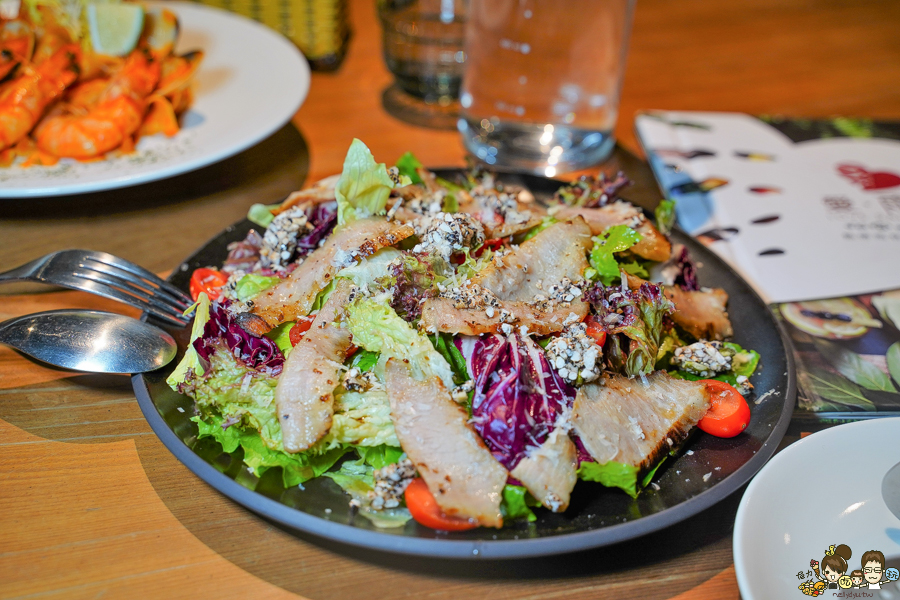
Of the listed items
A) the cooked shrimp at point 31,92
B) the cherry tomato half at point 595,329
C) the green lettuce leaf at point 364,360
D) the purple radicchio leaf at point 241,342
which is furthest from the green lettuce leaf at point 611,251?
the cooked shrimp at point 31,92

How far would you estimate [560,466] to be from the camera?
128cm

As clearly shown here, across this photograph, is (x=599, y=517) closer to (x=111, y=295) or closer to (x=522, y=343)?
(x=522, y=343)

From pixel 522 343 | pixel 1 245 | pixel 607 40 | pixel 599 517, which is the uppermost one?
pixel 607 40

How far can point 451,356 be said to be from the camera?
61.9 inches

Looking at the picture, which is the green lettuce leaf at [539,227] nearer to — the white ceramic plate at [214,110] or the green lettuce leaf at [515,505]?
the green lettuce leaf at [515,505]

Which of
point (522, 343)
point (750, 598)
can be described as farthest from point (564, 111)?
point (750, 598)

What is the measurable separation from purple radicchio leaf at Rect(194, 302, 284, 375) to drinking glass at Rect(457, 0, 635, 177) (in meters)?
1.45

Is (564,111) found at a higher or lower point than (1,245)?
higher

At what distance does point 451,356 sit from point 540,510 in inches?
17.4

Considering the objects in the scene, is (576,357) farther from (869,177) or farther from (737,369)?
(869,177)

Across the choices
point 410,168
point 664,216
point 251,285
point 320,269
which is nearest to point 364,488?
point 320,269

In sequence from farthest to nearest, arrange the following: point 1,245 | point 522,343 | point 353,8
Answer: point 353,8, point 1,245, point 522,343

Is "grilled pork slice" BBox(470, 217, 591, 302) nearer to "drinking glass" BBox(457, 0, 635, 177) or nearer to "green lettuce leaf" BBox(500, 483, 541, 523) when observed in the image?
"green lettuce leaf" BBox(500, 483, 541, 523)

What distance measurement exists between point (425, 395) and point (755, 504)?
707 millimetres
